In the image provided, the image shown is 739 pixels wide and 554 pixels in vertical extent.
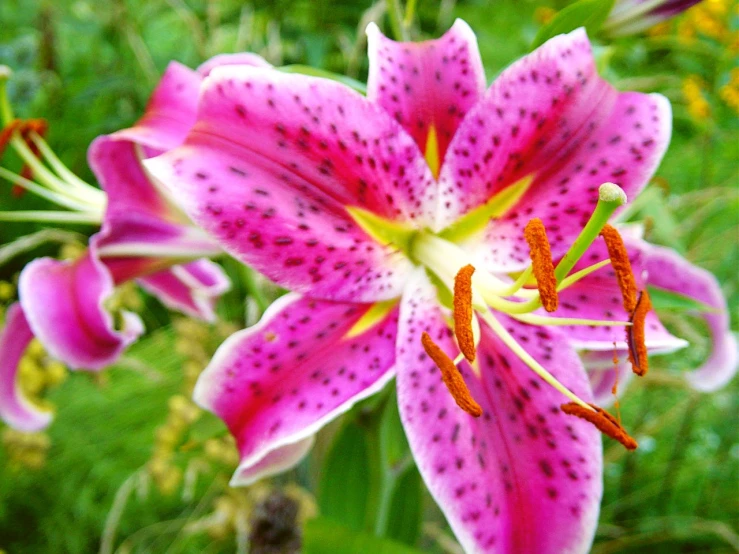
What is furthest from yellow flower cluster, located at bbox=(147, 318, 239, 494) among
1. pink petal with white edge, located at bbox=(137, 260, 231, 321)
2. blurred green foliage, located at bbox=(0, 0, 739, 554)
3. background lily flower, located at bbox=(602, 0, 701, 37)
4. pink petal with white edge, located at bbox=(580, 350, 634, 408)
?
background lily flower, located at bbox=(602, 0, 701, 37)

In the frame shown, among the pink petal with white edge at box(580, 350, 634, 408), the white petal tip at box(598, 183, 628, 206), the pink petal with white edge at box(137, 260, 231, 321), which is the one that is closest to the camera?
the white petal tip at box(598, 183, 628, 206)

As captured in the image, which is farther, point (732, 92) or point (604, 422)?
point (732, 92)

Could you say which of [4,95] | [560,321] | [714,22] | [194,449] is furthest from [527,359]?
[194,449]

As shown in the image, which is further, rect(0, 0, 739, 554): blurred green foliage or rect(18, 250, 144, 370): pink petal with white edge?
rect(0, 0, 739, 554): blurred green foliage

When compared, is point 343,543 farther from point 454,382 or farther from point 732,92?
point 732,92

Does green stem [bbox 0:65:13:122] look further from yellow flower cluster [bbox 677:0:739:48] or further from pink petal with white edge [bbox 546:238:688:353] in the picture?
yellow flower cluster [bbox 677:0:739:48]

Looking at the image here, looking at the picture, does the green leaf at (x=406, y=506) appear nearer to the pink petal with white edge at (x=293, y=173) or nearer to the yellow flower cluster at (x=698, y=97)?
the pink petal with white edge at (x=293, y=173)

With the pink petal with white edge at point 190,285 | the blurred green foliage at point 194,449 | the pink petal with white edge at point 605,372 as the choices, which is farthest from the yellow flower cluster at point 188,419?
the pink petal with white edge at point 605,372
